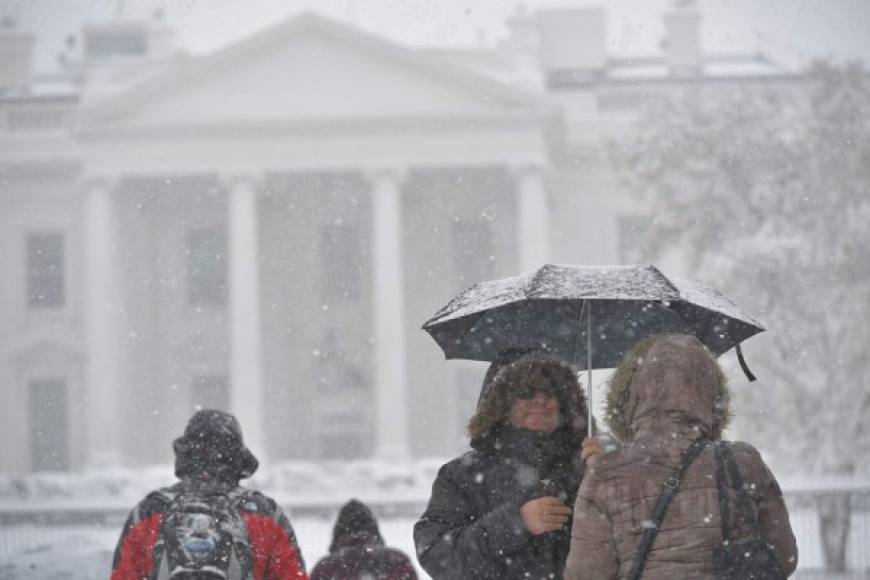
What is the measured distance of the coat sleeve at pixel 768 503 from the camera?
282cm

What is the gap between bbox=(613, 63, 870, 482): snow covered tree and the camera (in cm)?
1800

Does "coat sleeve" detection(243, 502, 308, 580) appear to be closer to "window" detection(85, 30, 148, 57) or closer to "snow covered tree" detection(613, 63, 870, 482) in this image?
"snow covered tree" detection(613, 63, 870, 482)

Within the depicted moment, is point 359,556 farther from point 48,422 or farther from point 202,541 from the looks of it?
point 48,422

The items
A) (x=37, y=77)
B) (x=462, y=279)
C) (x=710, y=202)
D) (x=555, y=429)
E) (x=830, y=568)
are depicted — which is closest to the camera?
(x=555, y=429)

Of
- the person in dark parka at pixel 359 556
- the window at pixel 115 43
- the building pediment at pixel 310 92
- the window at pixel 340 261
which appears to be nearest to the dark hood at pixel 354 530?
the person in dark parka at pixel 359 556

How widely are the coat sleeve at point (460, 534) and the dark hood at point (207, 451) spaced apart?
69cm

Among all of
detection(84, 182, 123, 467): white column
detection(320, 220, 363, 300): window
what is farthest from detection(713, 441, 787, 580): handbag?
detection(320, 220, 363, 300): window

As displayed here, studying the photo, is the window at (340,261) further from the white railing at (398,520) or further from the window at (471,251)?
the white railing at (398,520)

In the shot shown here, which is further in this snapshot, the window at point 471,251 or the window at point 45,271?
the window at point 45,271

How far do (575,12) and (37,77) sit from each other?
1496 cm

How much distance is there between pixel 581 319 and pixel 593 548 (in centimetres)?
127

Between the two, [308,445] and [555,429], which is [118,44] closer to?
[308,445]

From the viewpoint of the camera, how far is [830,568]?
13906 mm


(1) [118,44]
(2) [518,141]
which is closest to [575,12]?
(2) [518,141]
